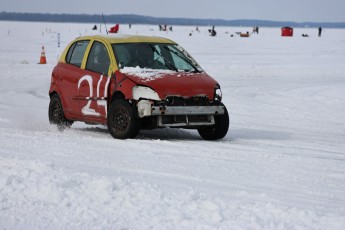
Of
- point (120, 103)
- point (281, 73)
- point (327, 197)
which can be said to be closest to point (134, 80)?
point (120, 103)

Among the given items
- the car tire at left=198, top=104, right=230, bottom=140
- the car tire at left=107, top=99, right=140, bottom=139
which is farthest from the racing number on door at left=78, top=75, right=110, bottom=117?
the car tire at left=198, top=104, right=230, bottom=140

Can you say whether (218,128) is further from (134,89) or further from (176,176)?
(176,176)

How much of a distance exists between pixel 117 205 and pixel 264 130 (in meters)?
7.32

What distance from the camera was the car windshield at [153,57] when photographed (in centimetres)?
1112

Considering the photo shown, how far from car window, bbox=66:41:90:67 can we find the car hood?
137 centimetres

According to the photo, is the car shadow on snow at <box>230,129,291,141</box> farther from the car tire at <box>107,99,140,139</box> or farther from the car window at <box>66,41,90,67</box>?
the car window at <box>66,41,90,67</box>

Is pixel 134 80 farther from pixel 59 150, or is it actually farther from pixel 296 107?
pixel 296 107

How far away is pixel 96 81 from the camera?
1121cm

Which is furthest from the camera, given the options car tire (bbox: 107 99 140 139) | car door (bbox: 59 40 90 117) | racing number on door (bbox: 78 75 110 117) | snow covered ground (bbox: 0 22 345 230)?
car door (bbox: 59 40 90 117)

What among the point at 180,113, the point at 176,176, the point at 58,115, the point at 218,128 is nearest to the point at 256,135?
the point at 218,128

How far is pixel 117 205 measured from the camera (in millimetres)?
5992

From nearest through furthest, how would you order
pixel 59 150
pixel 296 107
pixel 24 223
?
1. pixel 24 223
2. pixel 59 150
3. pixel 296 107

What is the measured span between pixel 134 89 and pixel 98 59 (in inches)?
48.6

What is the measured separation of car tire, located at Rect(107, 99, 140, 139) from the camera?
10.4 meters
